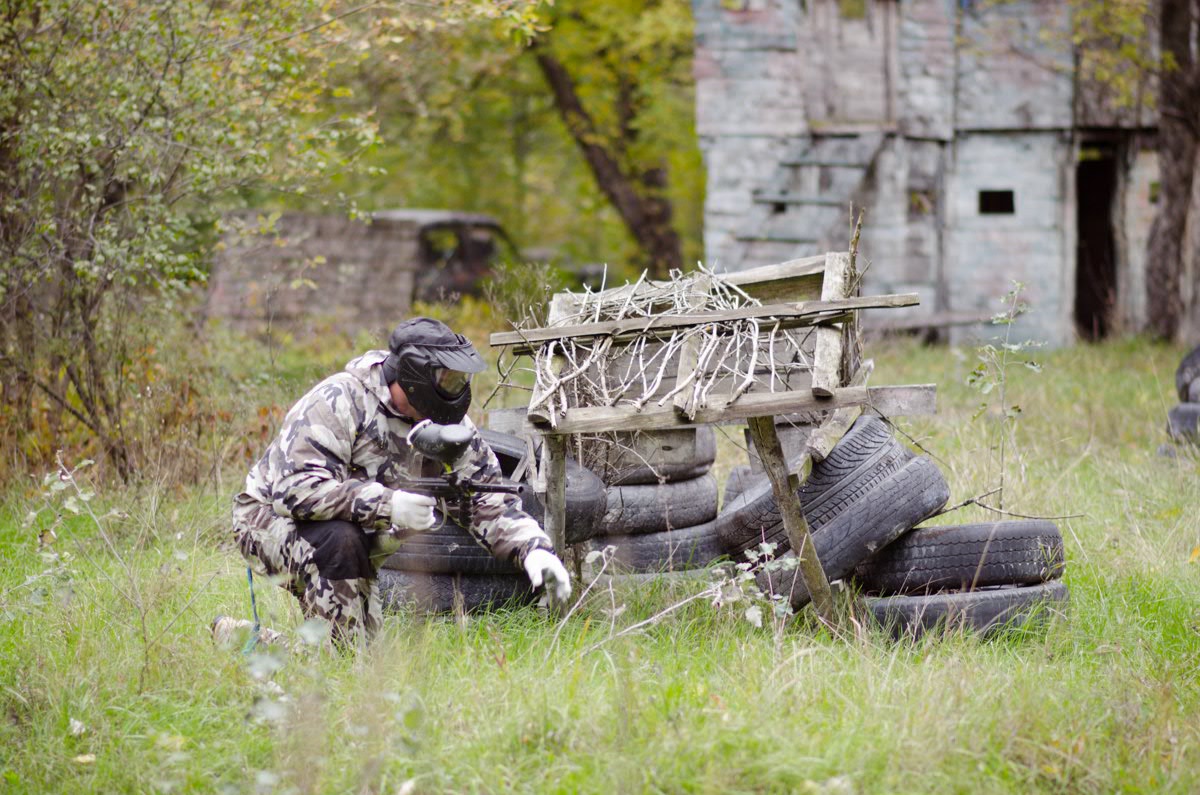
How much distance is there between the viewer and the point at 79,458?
23.1 feet

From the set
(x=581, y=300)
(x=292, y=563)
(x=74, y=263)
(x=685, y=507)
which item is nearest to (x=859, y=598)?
(x=685, y=507)

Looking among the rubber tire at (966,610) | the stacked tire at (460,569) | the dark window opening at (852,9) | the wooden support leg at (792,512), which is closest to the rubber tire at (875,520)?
the wooden support leg at (792,512)

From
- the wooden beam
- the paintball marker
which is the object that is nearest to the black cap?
the paintball marker

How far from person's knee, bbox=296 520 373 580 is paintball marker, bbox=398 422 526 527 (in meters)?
0.30

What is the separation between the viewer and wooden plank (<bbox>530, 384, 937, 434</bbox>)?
4.07m

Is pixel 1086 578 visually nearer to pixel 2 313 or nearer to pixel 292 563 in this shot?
pixel 292 563

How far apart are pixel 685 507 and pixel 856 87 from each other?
10962 millimetres

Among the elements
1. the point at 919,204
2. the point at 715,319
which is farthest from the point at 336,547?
the point at 919,204

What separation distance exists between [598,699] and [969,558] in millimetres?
1932

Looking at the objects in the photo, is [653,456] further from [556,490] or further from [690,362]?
[690,362]

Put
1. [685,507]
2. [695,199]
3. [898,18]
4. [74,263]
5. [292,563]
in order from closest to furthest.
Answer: [292,563]
[685,507]
[74,263]
[898,18]
[695,199]

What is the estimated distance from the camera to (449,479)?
454 cm

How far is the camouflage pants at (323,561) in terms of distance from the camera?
435 cm

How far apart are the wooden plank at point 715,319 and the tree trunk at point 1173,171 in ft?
32.6
